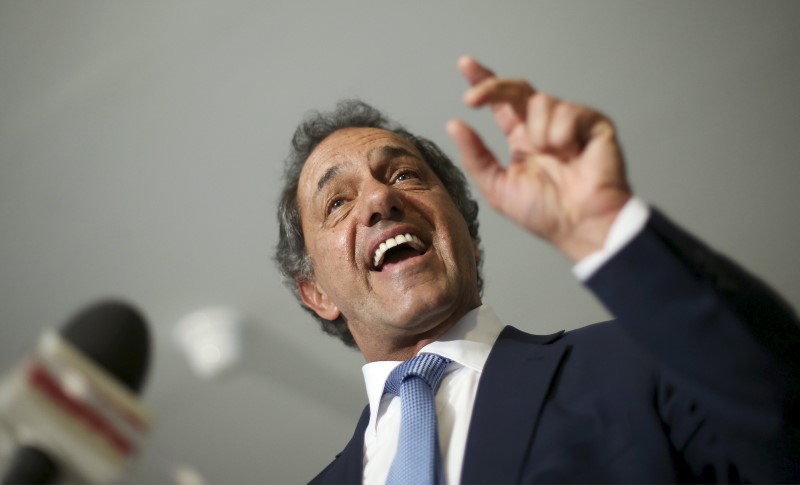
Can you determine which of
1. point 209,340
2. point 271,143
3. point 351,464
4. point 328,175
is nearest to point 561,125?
point 351,464

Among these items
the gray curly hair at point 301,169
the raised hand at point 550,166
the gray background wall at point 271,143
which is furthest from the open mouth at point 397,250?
the gray background wall at point 271,143

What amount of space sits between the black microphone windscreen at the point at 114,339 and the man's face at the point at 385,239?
0.82 metres

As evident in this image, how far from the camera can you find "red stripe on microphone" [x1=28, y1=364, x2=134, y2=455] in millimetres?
629

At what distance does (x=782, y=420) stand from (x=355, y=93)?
152 centimetres

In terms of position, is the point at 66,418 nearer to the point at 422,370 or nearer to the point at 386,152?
the point at 422,370

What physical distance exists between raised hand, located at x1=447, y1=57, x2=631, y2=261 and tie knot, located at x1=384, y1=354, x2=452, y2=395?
516mm

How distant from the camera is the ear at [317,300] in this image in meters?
1.98

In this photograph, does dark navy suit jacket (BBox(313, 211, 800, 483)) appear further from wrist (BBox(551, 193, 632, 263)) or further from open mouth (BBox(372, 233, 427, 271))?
open mouth (BBox(372, 233, 427, 271))

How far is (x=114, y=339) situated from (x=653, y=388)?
2.74 feet

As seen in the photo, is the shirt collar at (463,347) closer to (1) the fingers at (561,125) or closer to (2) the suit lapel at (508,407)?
(2) the suit lapel at (508,407)

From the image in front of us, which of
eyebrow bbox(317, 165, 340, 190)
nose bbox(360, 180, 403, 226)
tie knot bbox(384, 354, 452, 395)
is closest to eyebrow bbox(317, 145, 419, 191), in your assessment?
eyebrow bbox(317, 165, 340, 190)

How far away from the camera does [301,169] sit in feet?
6.77

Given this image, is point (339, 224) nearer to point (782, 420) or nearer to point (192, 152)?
point (192, 152)

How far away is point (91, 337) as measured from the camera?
73 centimetres
